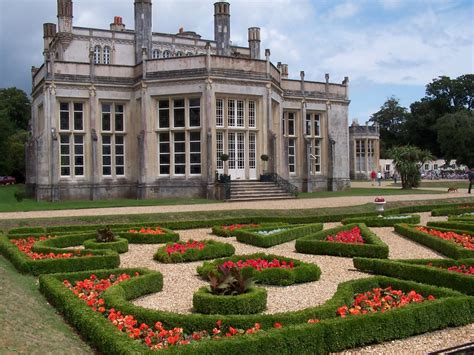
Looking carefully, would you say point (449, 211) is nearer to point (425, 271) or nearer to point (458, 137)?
point (425, 271)

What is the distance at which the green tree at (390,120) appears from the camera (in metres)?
97.1

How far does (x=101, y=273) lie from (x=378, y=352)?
18.9ft

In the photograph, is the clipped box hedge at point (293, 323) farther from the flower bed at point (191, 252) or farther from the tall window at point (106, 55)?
the tall window at point (106, 55)

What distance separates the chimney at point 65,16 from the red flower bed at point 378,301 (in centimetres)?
3692

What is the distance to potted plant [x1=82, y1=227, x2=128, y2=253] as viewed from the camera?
555 inches

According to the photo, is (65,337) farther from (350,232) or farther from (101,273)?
(350,232)

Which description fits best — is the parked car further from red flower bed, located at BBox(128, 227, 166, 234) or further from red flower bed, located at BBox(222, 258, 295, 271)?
red flower bed, located at BBox(222, 258, 295, 271)

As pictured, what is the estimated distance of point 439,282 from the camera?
9648 millimetres

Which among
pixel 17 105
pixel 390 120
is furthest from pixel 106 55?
pixel 390 120

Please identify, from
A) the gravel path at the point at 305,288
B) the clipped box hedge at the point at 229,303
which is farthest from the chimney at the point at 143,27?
the clipped box hedge at the point at 229,303

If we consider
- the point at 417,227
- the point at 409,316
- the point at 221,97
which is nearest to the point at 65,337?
the point at 409,316

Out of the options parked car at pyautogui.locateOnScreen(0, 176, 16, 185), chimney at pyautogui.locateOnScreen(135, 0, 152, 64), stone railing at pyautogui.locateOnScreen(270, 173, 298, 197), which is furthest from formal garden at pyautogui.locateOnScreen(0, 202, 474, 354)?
parked car at pyautogui.locateOnScreen(0, 176, 16, 185)

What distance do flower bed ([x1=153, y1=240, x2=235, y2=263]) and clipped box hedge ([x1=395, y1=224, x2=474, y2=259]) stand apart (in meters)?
5.37

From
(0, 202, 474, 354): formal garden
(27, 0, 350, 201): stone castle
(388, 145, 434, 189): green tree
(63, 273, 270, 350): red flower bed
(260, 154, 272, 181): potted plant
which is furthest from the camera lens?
(388, 145, 434, 189): green tree
